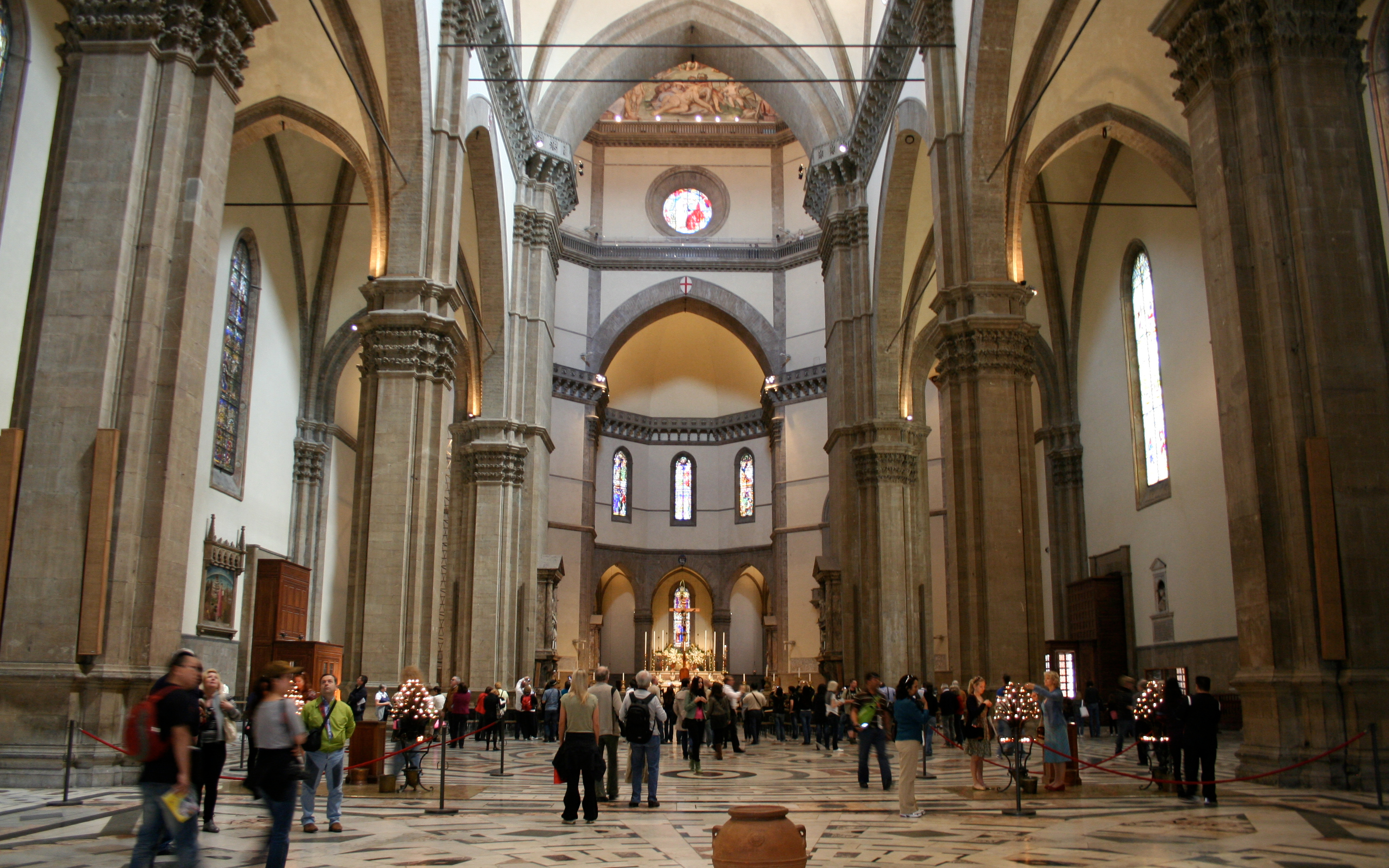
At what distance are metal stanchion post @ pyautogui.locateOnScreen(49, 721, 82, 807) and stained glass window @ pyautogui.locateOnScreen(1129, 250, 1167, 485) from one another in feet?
60.3

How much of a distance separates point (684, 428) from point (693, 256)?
27.7 feet

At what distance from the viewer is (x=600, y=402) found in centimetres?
4244

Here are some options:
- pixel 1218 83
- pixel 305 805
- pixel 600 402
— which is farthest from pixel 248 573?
pixel 600 402

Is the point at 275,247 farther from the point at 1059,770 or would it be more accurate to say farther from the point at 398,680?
the point at 1059,770

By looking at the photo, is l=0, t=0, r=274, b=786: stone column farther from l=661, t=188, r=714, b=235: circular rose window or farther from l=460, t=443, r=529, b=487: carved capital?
l=661, t=188, r=714, b=235: circular rose window

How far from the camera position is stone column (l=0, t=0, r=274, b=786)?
30.0 ft

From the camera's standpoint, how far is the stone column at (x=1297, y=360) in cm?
944

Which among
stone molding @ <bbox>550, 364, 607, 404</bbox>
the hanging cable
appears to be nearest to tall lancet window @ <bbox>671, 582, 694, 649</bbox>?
stone molding @ <bbox>550, 364, 607, 404</bbox>

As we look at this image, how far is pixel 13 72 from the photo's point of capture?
13297 mm

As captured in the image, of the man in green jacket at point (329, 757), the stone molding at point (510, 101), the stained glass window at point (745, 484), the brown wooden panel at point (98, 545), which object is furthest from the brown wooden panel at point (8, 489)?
the stained glass window at point (745, 484)

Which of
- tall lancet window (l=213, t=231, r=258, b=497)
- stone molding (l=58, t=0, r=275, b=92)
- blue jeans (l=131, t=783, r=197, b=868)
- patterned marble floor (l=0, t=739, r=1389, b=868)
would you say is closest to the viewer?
blue jeans (l=131, t=783, r=197, b=868)

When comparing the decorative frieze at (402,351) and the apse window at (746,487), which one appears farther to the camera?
the apse window at (746,487)

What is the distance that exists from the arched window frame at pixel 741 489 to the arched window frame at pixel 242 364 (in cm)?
2668

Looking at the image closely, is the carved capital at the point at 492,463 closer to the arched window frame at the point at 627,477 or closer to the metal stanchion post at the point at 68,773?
the metal stanchion post at the point at 68,773
